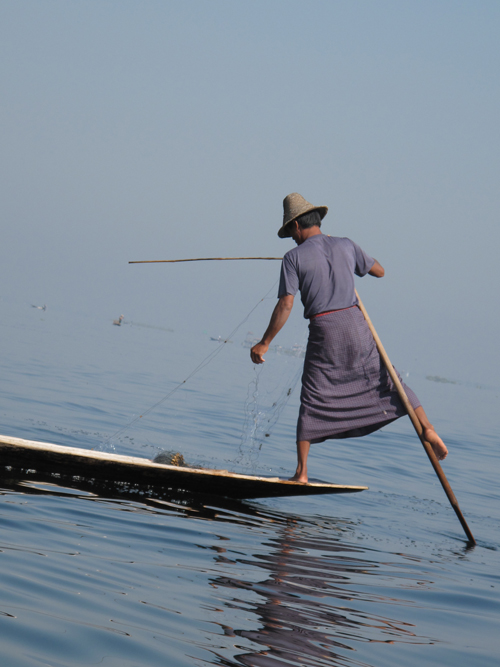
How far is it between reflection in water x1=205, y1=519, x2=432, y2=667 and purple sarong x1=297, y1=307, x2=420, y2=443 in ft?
3.43

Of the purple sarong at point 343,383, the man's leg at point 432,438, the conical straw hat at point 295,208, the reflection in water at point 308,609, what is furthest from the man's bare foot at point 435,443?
the conical straw hat at point 295,208

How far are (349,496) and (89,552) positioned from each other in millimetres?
4066

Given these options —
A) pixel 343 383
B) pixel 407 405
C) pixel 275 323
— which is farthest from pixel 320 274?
pixel 407 405

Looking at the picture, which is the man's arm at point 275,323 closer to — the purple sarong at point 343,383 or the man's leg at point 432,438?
the purple sarong at point 343,383

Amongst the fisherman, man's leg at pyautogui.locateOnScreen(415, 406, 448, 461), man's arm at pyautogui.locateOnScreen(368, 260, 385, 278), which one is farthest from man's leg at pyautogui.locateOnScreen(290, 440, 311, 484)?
man's arm at pyautogui.locateOnScreen(368, 260, 385, 278)

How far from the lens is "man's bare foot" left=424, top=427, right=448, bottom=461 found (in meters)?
5.06

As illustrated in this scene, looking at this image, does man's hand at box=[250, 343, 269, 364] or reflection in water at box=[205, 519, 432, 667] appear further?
man's hand at box=[250, 343, 269, 364]

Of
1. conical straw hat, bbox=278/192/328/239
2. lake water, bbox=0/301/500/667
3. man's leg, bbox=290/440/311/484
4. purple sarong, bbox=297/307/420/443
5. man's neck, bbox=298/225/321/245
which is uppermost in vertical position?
conical straw hat, bbox=278/192/328/239

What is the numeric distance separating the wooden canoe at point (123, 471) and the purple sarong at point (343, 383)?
0.44 metres

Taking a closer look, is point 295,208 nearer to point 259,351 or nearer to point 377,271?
point 377,271

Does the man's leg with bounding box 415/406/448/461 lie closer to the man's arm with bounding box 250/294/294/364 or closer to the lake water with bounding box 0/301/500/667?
the lake water with bounding box 0/301/500/667

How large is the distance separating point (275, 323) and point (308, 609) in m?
2.25

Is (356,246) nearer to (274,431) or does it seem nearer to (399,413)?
(399,413)

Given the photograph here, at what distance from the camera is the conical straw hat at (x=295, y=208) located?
518cm
